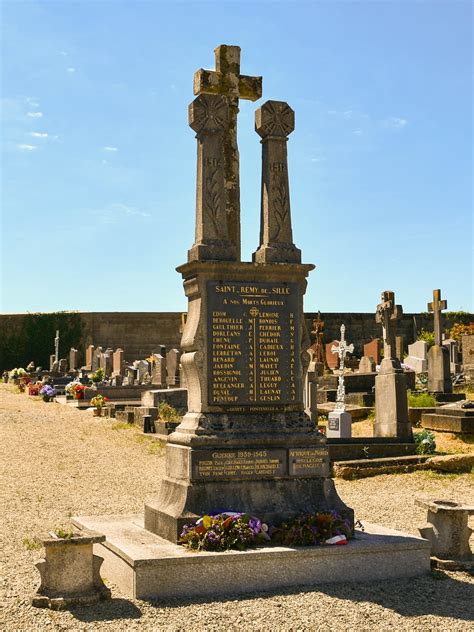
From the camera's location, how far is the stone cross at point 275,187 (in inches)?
291

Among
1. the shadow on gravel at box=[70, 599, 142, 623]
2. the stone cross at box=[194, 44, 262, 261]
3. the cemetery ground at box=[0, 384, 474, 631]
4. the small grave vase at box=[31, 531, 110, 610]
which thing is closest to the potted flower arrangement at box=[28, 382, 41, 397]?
the cemetery ground at box=[0, 384, 474, 631]

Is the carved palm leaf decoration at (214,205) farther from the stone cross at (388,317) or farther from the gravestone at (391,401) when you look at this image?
the stone cross at (388,317)

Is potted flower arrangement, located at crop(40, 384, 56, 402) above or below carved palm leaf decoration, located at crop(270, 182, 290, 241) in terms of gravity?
below

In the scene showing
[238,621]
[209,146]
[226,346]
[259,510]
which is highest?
[209,146]

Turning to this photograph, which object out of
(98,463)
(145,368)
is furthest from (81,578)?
(145,368)

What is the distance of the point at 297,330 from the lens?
7.34 m

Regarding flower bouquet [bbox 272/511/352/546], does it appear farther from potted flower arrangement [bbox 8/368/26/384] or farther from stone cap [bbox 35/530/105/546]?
potted flower arrangement [bbox 8/368/26/384]

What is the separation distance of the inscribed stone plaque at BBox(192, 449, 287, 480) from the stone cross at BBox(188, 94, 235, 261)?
168 centimetres

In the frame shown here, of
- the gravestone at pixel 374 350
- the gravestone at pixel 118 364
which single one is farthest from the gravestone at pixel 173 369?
the gravestone at pixel 374 350

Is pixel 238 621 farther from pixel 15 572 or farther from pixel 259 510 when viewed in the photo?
pixel 15 572

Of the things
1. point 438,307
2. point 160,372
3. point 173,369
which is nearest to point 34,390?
point 160,372

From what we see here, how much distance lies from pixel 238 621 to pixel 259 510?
4.91 feet

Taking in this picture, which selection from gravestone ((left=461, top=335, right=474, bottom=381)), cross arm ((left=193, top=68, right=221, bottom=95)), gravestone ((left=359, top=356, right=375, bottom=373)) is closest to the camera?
cross arm ((left=193, top=68, right=221, bottom=95))

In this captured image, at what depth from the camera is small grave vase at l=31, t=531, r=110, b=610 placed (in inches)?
224
